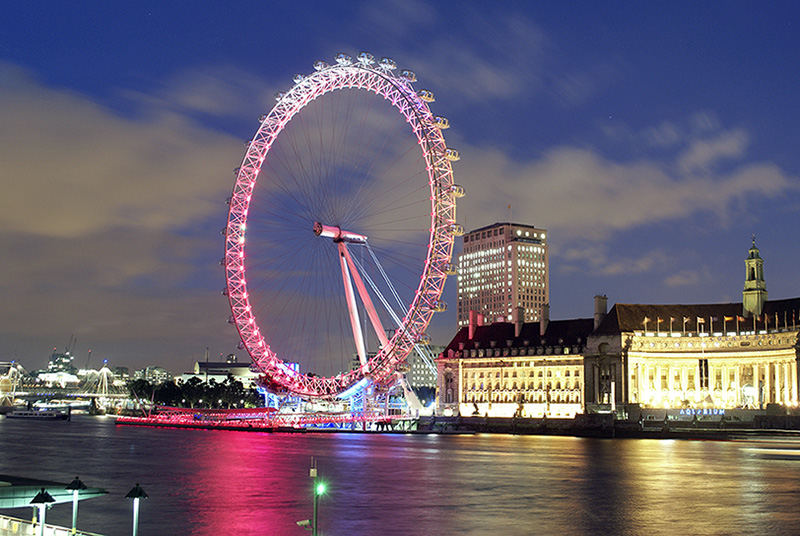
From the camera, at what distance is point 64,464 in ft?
230

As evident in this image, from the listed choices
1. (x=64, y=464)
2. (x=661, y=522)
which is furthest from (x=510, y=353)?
(x=661, y=522)

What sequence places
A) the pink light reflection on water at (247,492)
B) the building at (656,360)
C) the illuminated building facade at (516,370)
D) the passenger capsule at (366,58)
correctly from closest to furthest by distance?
the pink light reflection on water at (247,492) → the passenger capsule at (366,58) → the building at (656,360) → the illuminated building facade at (516,370)

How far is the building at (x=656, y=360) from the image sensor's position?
490 ft

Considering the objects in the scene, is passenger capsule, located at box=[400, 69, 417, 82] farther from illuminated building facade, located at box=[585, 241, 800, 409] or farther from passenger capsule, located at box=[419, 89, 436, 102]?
illuminated building facade, located at box=[585, 241, 800, 409]

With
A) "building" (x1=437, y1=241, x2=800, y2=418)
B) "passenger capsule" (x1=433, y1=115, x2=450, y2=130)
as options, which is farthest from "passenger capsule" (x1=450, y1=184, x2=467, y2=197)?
"building" (x1=437, y1=241, x2=800, y2=418)

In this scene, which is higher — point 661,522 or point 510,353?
point 510,353

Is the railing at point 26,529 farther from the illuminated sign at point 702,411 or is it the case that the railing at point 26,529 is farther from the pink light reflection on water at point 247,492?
the illuminated sign at point 702,411

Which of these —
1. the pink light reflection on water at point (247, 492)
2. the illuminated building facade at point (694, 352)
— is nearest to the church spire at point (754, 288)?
the illuminated building facade at point (694, 352)

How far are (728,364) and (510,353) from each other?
41953 millimetres

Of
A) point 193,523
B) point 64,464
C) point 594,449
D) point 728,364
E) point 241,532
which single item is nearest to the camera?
point 241,532

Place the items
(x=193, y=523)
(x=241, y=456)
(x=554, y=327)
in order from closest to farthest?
1. (x=193, y=523)
2. (x=241, y=456)
3. (x=554, y=327)

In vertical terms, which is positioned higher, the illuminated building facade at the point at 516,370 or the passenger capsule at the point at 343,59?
the passenger capsule at the point at 343,59

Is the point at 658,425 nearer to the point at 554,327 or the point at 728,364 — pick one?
the point at 728,364

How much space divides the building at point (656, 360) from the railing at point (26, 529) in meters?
129
